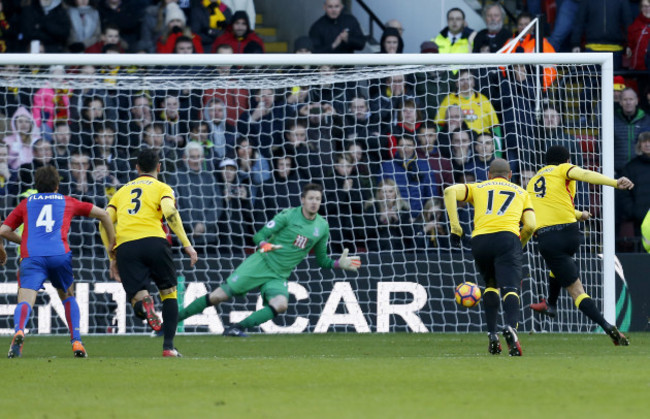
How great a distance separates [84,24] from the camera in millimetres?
17406

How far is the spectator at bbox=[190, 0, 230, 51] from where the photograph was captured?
17.4 meters

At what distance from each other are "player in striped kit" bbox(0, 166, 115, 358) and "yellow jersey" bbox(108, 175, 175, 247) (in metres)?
0.14

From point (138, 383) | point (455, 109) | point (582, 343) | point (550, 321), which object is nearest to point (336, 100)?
point (455, 109)

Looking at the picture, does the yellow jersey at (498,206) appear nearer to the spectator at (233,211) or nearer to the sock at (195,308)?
the sock at (195,308)

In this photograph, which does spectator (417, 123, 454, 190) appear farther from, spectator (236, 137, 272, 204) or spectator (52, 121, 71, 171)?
spectator (52, 121, 71, 171)

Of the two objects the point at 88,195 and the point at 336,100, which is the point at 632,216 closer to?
the point at 336,100

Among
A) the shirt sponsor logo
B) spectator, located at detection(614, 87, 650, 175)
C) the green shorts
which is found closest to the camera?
the green shorts

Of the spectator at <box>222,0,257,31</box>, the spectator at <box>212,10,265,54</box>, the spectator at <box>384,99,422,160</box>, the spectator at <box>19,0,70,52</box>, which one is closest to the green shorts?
the spectator at <box>384,99,422,160</box>

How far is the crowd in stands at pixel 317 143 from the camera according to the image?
1494 centimetres

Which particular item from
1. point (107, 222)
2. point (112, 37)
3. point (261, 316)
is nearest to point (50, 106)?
point (112, 37)

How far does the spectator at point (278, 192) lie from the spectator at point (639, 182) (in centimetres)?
432

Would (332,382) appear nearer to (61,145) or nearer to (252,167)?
(252,167)

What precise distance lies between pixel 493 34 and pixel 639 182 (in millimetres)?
3247

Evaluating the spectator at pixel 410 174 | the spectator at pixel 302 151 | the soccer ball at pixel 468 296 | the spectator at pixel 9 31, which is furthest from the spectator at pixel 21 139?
the soccer ball at pixel 468 296
